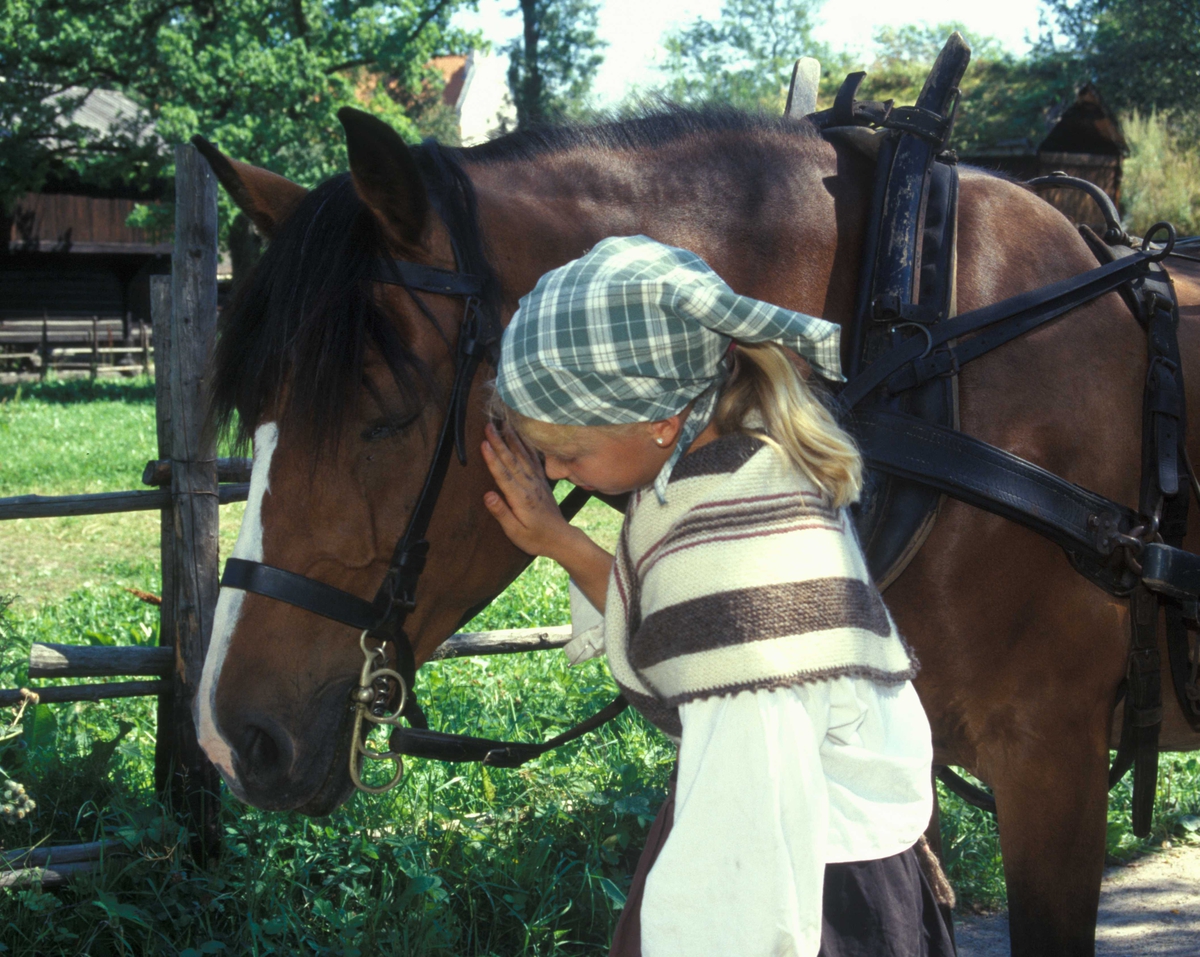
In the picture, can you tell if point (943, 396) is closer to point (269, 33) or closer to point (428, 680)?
point (428, 680)

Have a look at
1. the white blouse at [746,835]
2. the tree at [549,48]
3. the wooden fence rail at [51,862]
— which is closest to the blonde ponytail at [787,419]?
the white blouse at [746,835]

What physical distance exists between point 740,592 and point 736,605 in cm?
2

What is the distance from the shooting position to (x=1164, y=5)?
68.2ft

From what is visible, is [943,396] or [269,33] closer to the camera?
[943,396]

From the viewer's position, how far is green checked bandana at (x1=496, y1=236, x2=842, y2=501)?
47.8 inches

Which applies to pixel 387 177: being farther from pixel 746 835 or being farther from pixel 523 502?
pixel 746 835

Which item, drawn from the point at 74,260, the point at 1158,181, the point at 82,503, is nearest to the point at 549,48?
the point at 74,260

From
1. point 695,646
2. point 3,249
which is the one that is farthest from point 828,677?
point 3,249

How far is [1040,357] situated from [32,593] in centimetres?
596

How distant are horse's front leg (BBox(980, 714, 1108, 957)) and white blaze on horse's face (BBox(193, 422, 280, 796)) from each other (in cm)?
138

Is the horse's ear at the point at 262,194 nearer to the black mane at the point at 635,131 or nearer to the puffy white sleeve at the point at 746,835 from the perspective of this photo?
the black mane at the point at 635,131

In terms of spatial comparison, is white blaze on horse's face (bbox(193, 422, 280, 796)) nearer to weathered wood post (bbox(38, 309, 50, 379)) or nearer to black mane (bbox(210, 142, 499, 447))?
black mane (bbox(210, 142, 499, 447))

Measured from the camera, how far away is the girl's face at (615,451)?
131 cm

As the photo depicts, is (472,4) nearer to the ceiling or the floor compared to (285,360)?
nearer to the ceiling
